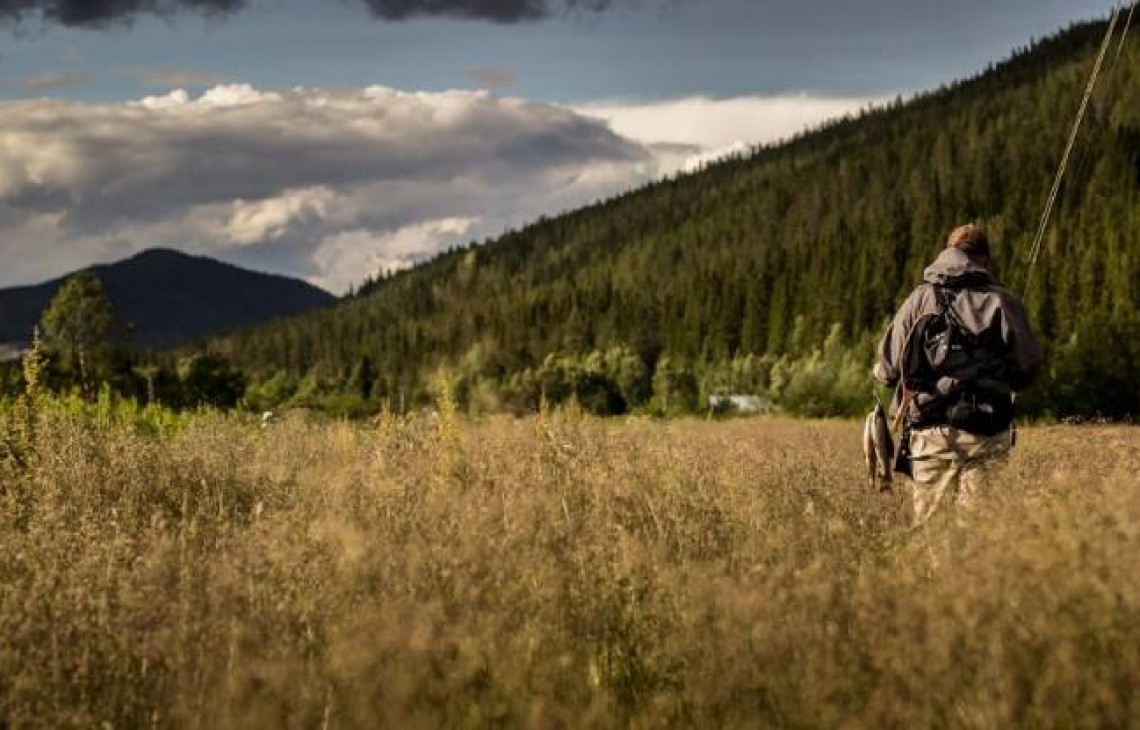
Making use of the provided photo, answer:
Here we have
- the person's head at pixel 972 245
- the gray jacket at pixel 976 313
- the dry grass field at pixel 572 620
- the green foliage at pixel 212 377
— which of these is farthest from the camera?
the green foliage at pixel 212 377

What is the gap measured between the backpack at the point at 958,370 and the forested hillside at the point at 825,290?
43.2 meters

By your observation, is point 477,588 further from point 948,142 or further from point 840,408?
point 948,142

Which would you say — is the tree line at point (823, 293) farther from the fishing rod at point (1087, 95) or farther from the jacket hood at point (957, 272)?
the fishing rod at point (1087, 95)

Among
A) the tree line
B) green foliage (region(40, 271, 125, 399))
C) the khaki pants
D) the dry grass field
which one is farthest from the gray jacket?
green foliage (region(40, 271, 125, 399))

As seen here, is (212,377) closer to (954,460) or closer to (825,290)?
(825,290)

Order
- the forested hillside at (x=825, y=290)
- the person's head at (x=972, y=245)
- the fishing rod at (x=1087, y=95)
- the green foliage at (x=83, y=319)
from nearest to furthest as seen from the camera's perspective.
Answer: the fishing rod at (x=1087, y=95)
the person's head at (x=972, y=245)
the green foliage at (x=83, y=319)
the forested hillside at (x=825, y=290)

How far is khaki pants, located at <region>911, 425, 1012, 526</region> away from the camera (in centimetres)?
738

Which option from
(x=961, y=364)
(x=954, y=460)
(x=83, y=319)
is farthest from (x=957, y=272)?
(x=83, y=319)

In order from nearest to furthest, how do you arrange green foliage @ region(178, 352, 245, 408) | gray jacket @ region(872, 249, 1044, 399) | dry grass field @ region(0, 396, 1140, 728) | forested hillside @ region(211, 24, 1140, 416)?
1. dry grass field @ region(0, 396, 1140, 728)
2. gray jacket @ region(872, 249, 1044, 399)
3. green foliage @ region(178, 352, 245, 408)
4. forested hillside @ region(211, 24, 1140, 416)

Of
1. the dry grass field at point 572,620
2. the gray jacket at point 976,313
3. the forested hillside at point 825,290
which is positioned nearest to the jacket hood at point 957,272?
the gray jacket at point 976,313

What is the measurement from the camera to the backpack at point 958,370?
24.2 ft

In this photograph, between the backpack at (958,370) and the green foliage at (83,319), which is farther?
the green foliage at (83,319)

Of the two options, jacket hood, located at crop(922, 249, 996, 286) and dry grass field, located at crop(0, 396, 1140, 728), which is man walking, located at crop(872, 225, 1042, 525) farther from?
dry grass field, located at crop(0, 396, 1140, 728)

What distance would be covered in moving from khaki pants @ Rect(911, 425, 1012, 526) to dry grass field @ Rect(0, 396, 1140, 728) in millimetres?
612
